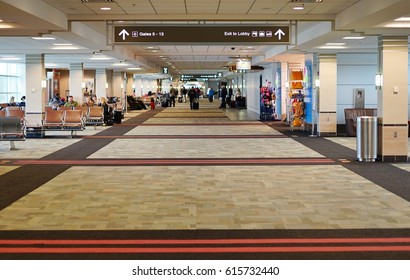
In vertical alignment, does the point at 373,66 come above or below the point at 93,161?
above

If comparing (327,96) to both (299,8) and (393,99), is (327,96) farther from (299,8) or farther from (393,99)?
(299,8)

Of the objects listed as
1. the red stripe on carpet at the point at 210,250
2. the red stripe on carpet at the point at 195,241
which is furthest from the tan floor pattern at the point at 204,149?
the red stripe on carpet at the point at 210,250

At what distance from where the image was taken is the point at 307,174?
432 inches

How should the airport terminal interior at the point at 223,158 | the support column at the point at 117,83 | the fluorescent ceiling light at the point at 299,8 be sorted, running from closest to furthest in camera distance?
the airport terminal interior at the point at 223,158 → the fluorescent ceiling light at the point at 299,8 → the support column at the point at 117,83

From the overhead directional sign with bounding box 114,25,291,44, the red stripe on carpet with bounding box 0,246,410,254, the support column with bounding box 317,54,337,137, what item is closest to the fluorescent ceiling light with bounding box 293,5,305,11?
the overhead directional sign with bounding box 114,25,291,44

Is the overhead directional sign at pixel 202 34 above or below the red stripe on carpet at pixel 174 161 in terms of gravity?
above

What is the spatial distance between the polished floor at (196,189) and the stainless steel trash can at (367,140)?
11.0 inches

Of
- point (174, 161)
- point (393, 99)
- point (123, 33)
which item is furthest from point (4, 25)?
point (393, 99)

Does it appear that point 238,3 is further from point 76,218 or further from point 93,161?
point 76,218

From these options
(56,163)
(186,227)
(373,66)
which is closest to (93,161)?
(56,163)

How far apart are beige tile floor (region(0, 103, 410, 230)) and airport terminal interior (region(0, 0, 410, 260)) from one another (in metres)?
0.03

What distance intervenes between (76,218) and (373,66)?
56.3ft

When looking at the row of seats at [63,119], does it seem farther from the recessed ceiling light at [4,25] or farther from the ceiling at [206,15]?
the recessed ceiling light at [4,25]

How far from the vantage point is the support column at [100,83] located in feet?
109
